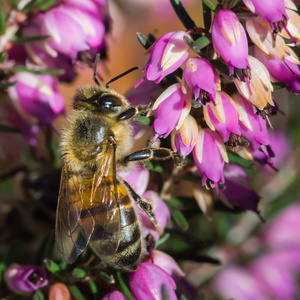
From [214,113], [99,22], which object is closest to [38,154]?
[99,22]

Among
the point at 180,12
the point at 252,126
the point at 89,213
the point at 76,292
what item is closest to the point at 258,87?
the point at 252,126

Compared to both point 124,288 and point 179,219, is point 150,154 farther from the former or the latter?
point 124,288

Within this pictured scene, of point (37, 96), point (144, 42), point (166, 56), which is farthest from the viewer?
point (37, 96)

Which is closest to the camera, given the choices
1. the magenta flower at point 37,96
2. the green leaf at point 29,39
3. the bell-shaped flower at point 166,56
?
the bell-shaped flower at point 166,56

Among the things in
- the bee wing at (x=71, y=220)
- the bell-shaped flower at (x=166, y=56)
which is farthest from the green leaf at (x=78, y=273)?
the bell-shaped flower at (x=166, y=56)

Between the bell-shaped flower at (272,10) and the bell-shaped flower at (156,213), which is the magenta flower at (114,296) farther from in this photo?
the bell-shaped flower at (272,10)

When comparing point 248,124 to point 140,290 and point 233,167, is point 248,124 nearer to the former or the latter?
point 233,167
